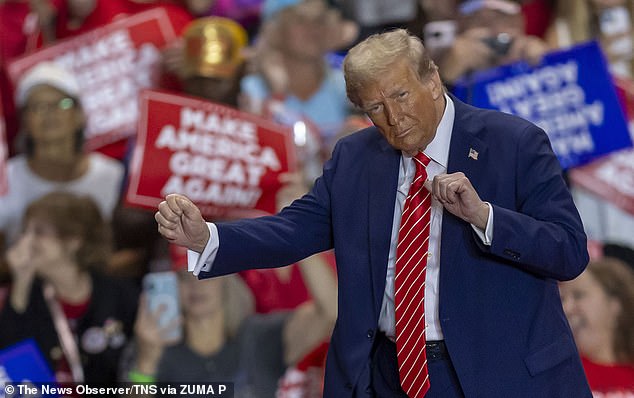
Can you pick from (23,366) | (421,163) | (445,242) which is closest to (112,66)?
(23,366)

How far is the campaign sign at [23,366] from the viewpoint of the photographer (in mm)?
3941

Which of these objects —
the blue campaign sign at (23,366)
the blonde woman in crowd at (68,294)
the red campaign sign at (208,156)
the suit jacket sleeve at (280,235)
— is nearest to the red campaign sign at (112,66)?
the red campaign sign at (208,156)

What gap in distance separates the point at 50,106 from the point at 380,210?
2.66 m

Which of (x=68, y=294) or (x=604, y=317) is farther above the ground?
(x=68, y=294)

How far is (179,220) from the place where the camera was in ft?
7.77

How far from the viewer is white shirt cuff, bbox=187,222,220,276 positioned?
246cm

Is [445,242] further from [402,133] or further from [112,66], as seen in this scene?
[112,66]

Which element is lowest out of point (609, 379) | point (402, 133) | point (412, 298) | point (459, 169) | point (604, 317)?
point (609, 379)

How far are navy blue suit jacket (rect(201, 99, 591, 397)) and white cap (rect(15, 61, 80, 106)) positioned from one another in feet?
8.29

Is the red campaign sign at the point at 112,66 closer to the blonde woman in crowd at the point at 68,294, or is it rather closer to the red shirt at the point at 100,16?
the red shirt at the point at 100,16

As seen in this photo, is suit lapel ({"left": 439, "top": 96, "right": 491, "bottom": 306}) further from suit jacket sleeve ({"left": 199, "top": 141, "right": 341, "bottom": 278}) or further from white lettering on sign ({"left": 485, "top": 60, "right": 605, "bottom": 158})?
white lettering on sign ({"left": 485, "top": 60, "right": 605, "bottom": 158})

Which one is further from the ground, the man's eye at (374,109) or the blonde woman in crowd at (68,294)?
the man's eye at (374,109)

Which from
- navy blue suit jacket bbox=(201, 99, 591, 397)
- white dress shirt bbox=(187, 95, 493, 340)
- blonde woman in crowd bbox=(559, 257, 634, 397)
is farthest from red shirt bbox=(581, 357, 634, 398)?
white dress shirt bbox=(187, 95, 493, 340)

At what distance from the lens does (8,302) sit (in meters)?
4.38
